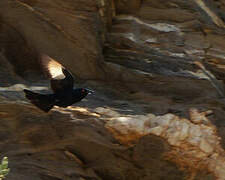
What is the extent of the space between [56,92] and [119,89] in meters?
1.75

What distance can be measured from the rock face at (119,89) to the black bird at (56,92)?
1.47 ft

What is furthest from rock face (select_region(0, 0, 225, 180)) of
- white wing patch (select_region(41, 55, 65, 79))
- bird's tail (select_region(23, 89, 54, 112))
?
Answer: bird's tail (select_region(23, 89, 54, 112))

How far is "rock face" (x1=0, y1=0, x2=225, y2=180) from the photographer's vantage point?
5.99 metres

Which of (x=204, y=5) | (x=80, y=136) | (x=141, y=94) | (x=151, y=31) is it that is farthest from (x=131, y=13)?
(x=80, y=136)

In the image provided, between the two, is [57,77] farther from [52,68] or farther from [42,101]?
[42,101]

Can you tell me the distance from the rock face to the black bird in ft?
1.47

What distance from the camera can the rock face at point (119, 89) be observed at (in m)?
5.99

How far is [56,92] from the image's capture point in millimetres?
5211

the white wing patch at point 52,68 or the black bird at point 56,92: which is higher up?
the white wing patch at point 52,68

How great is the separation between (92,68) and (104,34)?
2.58ft

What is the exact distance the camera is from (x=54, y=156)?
6047 millimetres

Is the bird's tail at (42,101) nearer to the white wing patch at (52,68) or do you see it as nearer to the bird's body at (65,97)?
the bird's body at (65,97)

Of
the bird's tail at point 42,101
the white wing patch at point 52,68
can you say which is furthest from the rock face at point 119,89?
the bird's tail at point 42,101

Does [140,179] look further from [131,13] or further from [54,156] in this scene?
[131,13]
